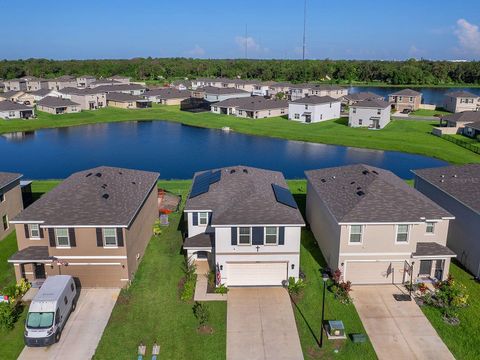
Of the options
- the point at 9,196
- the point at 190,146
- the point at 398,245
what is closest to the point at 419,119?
the point at 190,146

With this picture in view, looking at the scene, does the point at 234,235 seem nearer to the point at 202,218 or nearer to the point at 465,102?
the point at 202,218

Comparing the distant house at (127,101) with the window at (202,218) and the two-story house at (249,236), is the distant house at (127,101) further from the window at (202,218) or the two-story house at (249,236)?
the two-story house at (249,236)

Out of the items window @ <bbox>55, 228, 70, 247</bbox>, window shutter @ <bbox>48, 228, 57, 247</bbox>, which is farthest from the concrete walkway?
window shutter @ <bbox>48, 228, 57, 247</bbox>

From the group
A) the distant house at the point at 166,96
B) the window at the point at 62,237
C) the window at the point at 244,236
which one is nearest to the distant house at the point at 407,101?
the distant house at the point at 166,96

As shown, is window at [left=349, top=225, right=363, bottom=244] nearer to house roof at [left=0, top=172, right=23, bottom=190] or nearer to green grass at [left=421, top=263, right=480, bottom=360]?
green grass at [left=421, top=263, right=480, bottom=360]

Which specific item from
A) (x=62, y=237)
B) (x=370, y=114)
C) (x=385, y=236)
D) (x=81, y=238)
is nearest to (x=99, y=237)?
(x=81, y=238)

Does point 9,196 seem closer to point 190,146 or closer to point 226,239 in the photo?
point 226,239
